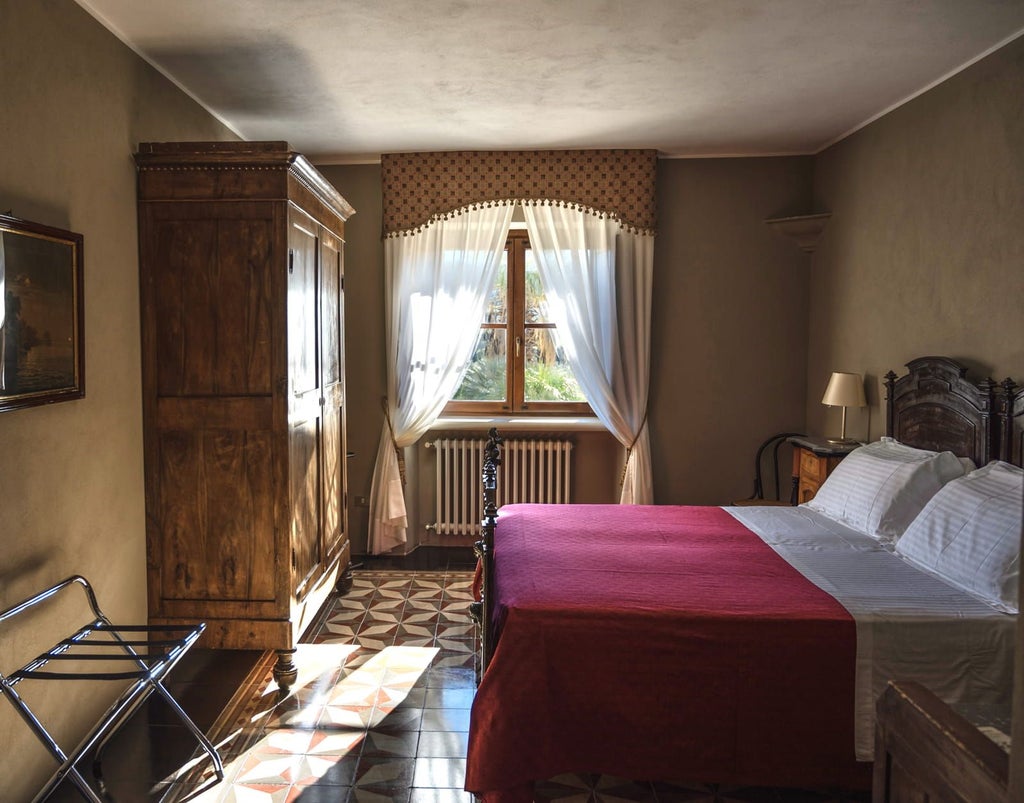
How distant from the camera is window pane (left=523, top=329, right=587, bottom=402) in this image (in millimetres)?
5117

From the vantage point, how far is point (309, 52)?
3.13 m

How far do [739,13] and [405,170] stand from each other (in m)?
2.58

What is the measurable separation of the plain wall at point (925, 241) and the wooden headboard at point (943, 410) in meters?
0.09

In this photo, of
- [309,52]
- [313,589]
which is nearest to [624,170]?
[309,52]

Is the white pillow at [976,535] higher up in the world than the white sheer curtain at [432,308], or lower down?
lower down

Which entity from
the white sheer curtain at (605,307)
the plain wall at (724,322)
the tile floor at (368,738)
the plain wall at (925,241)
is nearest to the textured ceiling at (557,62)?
the plain wall at (925,241)

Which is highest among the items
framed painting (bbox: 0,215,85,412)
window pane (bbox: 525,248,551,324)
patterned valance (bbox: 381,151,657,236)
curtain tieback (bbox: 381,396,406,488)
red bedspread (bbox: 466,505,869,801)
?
patterned valance (bbox: 381,151,657,236)

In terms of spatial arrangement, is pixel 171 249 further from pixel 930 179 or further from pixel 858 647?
pixel 930 179

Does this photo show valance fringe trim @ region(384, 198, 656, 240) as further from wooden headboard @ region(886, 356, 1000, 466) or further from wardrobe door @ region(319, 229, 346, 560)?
wooden headboard @ region(886, 356, 1000, 466)

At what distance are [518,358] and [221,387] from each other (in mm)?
2454

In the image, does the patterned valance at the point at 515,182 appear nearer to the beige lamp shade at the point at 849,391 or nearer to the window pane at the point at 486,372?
the window pane at the point at 486,372

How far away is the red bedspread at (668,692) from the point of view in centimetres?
220

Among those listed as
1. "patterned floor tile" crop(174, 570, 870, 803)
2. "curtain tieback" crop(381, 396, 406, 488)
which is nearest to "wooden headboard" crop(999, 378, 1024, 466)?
"patterned floor tile" crop(174, 570, 870, 803)

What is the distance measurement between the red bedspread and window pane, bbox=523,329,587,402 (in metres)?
2.86
